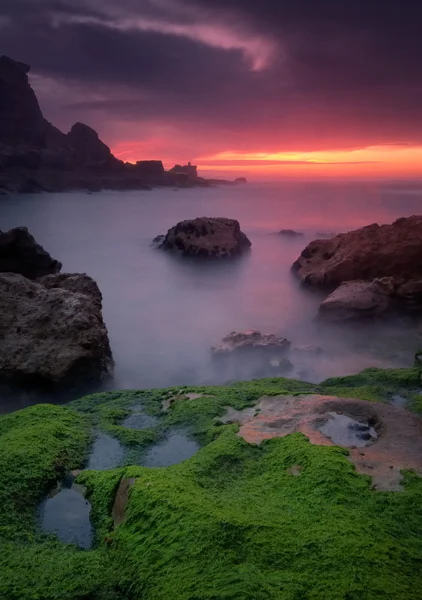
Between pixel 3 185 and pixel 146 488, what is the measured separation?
3550 inches

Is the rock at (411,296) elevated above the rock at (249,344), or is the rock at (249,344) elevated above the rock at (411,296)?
the rock at (411,296)

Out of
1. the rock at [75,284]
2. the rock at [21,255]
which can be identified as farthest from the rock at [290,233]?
the rock at [75,284]

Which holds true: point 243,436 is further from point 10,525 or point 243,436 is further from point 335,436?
point 10,525

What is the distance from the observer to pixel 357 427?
6.29m

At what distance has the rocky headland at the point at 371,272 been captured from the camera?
51.6 feet

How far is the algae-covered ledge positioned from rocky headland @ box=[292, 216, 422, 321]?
10.3m

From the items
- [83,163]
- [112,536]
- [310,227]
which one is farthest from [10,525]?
[83,163]

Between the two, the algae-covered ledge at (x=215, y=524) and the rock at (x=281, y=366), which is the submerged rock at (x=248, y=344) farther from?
the algae-covered ledge at (x=215, y=524)

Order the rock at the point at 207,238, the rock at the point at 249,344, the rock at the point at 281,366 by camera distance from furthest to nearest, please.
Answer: the rock at the point at 207,238 < the rock at the point at 249,344 < the rock at the point at 281,366

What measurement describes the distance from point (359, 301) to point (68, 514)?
12.6 meters

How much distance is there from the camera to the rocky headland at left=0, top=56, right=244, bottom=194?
9020cm

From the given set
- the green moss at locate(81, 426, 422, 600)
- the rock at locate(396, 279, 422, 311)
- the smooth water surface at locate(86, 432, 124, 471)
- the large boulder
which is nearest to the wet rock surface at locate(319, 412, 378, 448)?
the green moss at locate(81, 426, 422, 600)

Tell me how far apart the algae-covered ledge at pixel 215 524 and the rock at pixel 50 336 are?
345 cm

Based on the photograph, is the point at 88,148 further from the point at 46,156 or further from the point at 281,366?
the point at 281,366
